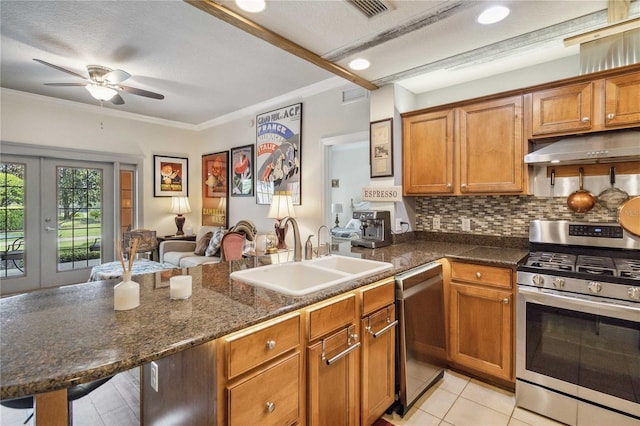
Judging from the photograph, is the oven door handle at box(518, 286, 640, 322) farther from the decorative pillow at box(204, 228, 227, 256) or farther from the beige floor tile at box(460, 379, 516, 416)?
the decorative pillow at box(204, 228, 227, 256)

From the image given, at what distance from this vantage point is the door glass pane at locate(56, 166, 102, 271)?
475 cm

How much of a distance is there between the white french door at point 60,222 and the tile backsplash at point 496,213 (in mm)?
4961

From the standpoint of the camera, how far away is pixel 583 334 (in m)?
1.81

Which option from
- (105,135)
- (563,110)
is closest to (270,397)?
(563,110)

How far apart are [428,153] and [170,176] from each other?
185 inches

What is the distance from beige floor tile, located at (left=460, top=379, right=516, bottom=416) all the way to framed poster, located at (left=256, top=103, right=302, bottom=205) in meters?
2.68

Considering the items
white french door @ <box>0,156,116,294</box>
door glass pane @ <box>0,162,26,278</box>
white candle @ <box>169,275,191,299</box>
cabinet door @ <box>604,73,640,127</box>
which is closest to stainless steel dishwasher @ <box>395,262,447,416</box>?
white candle @ <box>169,275,191,299</box>

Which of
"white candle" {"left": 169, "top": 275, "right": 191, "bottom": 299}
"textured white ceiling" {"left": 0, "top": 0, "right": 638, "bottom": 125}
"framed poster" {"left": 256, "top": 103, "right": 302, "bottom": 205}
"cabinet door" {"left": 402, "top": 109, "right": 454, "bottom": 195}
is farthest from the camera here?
"framed poster" {"left": 256, "top": 103, "right": 302, "bottom": 205}

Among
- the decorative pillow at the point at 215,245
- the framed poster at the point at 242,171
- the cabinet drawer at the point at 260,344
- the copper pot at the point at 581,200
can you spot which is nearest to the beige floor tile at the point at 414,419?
the cabinet drawer at the point at 260,344

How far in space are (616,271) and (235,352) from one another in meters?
2.12

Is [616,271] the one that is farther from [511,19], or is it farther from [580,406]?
[511,19]

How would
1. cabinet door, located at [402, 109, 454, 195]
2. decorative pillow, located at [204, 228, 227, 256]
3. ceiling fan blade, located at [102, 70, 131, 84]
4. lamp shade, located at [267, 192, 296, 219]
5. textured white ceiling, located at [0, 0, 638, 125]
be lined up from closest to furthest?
1. textured white ceiling, located at [0, 0, 638, 125]
2. cabinet door, located at [402, 109, 454, 195]
3. ceiling fan blade, located at [102, 70, 131, 84]
4. lamp shade, located at [267, 192, 296, 219]
5. decorative pillow, located at [204, 228, 227, 256]

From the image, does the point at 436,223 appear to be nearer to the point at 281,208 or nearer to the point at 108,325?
the point at 281,208

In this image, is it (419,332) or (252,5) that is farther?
(419,332)
